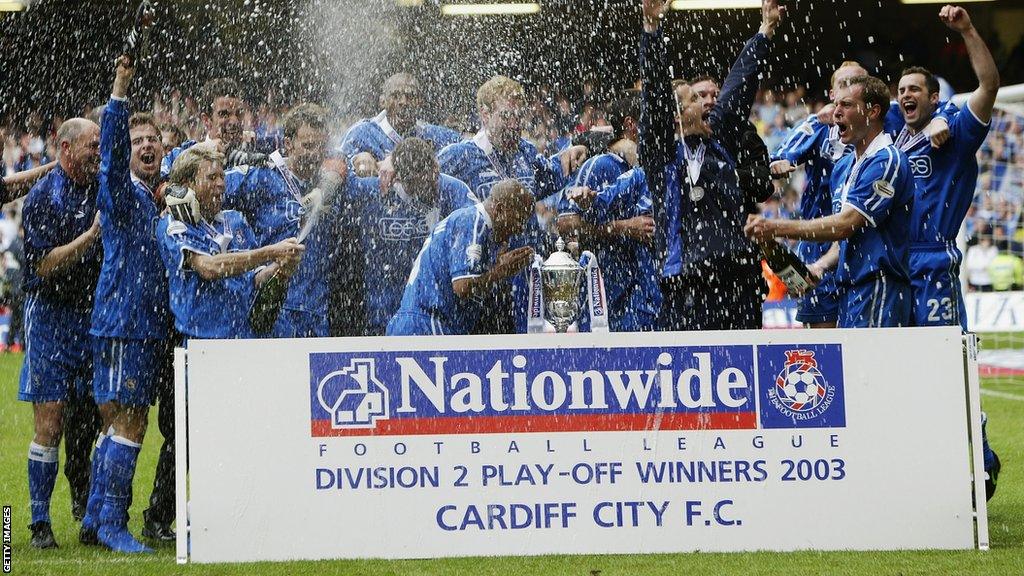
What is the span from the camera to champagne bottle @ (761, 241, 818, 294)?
5543mm

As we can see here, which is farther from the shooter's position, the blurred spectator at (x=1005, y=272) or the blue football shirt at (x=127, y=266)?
the blurred spectator at (x=1005, y=272)

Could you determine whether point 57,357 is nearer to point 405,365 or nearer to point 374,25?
point 405,365

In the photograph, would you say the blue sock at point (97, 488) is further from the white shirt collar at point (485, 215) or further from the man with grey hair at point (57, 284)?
the white shirt collar at point (485, 215)

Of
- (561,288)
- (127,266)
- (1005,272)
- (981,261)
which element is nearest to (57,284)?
(127,266)

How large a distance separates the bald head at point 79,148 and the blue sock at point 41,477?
116 cm

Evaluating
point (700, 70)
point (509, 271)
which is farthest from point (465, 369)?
point (700, 70)

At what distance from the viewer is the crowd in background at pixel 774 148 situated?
13.2 m

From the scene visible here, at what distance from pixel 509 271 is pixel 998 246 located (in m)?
11.2

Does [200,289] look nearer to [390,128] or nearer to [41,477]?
[41,477]

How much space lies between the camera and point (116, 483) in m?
5.30

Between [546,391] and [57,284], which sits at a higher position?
[57,284]

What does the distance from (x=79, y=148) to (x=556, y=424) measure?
2.41 metres

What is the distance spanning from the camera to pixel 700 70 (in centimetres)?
1828

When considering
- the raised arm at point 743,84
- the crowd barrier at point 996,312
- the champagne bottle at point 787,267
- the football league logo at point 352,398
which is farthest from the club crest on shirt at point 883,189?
the crowd barrier at point 996,312
